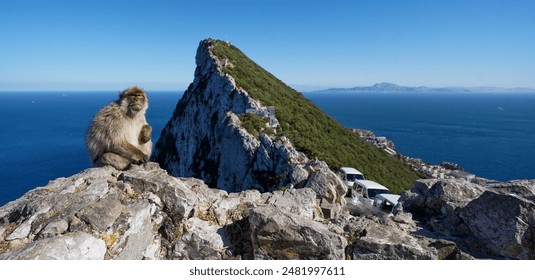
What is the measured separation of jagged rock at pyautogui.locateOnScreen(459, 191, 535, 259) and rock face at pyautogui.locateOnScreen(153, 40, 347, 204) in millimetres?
3238

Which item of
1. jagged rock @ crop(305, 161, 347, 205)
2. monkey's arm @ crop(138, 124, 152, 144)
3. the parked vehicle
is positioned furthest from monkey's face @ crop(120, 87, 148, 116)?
the parked vehicle

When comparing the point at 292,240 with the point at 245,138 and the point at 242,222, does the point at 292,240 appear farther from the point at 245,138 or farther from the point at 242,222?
the point at 245,138

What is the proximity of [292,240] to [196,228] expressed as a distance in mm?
1643

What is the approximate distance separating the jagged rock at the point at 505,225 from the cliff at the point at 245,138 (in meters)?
7.18

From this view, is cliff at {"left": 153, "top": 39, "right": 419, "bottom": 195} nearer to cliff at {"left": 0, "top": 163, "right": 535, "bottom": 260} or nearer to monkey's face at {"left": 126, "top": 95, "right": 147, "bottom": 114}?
cliff at {"left": 0, "top": 163, "right": 535, "bottom": 260}

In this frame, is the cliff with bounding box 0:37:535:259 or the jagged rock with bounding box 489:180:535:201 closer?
the cliff with bounding box 0:37:535:259

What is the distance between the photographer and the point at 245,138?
24.5 m

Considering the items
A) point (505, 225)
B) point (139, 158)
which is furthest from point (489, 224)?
point (139, 158)

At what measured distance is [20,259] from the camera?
349 centimetres

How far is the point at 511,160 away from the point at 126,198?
81.1 metres

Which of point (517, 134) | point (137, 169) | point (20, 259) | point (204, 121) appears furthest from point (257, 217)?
point (517, 134)

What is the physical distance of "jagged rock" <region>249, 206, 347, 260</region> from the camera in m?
4.73

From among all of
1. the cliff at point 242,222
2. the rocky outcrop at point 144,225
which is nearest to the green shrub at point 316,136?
the cliff at point 242,222
